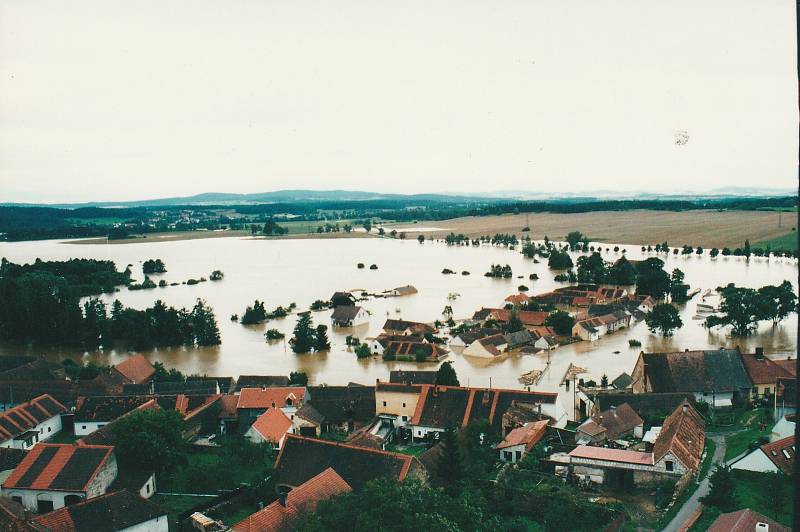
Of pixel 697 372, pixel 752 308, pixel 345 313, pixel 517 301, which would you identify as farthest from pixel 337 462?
pixel 517 301

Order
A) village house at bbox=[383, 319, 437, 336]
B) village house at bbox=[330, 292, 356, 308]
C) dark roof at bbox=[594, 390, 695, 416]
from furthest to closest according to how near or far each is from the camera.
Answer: village house at bbox=[330, 292, 356, 308] → village house at bbox=[383, 319, 437, 336] → dark roof at bbox=[594, 390, 695, 416]

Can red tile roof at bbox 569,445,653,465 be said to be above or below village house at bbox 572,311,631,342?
above

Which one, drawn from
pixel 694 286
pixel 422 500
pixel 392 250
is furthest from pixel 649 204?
pixel 422 500

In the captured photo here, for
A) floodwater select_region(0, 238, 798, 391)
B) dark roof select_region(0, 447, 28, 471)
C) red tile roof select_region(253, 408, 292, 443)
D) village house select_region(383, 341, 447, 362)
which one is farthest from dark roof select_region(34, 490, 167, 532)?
village house select_region(383, 341, 447, 362)

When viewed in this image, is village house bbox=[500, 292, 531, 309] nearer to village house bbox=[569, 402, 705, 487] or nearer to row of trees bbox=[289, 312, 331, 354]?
row of trees bbox=[289, 312, 331, 354]

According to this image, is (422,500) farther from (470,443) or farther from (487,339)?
(487,339)

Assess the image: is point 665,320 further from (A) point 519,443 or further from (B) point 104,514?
(B) point 104,514

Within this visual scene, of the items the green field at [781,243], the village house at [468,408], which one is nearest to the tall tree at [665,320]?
the village house at [468,408]
